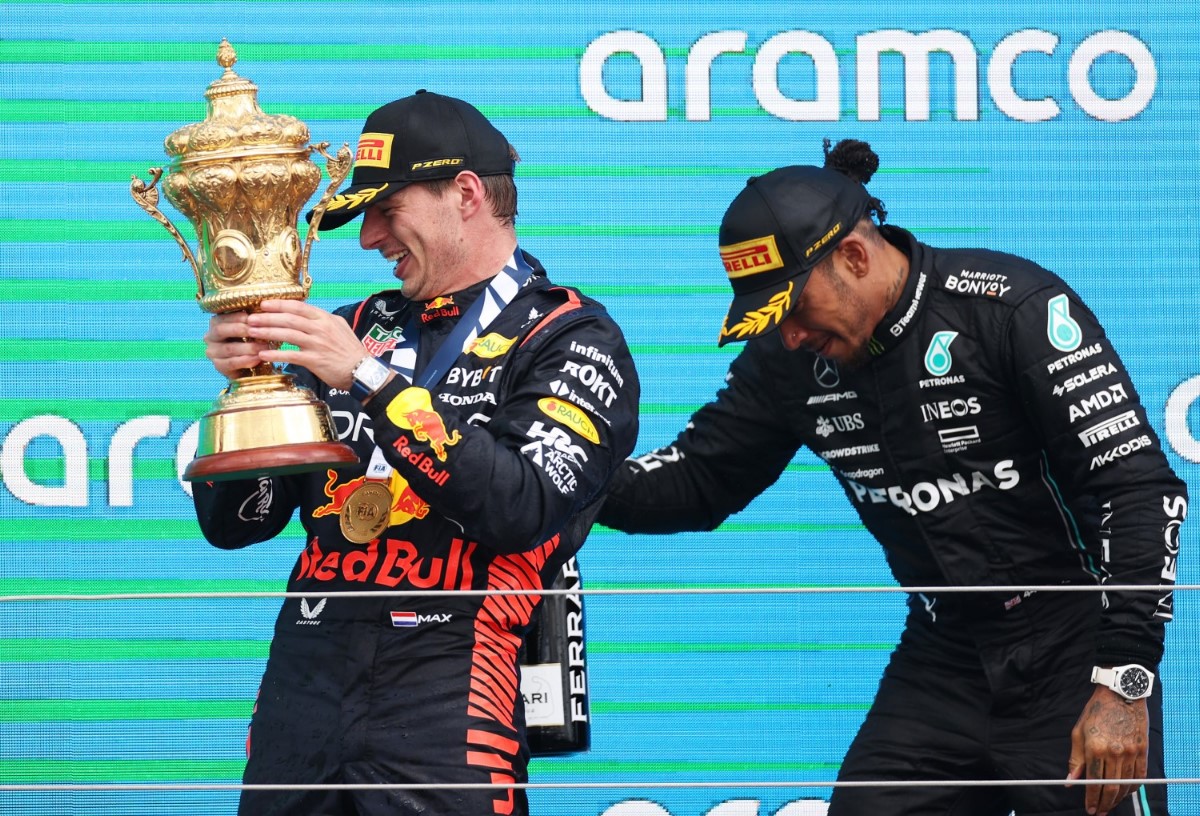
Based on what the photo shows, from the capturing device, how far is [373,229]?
8.02 feet

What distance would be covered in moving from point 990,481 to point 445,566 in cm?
90

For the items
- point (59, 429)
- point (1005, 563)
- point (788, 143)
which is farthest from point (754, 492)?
point (59, 429)

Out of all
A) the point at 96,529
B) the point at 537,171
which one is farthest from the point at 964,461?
the point at 96,529

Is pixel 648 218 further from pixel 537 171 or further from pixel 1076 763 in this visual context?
pixel 1076 763

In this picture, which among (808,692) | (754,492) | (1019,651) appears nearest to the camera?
(1019,651)

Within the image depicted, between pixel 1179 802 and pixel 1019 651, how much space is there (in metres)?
0.75

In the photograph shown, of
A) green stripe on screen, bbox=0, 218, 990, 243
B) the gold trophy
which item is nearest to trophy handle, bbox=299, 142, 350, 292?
the gold trophy

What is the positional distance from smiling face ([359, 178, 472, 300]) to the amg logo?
91 centimetres

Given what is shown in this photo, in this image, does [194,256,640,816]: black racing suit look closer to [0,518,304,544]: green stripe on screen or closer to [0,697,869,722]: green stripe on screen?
[0,697,869,722]: green stripe on screen

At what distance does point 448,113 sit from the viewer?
2.45 metres

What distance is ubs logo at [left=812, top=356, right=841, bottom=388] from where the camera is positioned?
282cm

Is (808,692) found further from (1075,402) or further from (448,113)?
(448,113)

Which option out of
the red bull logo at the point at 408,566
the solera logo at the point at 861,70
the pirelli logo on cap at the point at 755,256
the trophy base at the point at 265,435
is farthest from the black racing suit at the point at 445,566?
the solera logo at the point at 861,70

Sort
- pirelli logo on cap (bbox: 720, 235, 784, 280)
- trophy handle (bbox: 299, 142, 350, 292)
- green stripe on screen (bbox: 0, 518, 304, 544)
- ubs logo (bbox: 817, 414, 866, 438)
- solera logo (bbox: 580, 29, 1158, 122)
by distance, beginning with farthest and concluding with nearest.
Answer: solera logo (bbox: 580, 29, 1158, 122) < green stripe on screen (bbox: 0, 518, 304, 544) < ubs logo (bbox: 817, 414, 866, 438) < pirelli logo on cap (bbox: 720, 235, 784, 280) < trophy handle (bbox: 299, 142, 350, 292)
